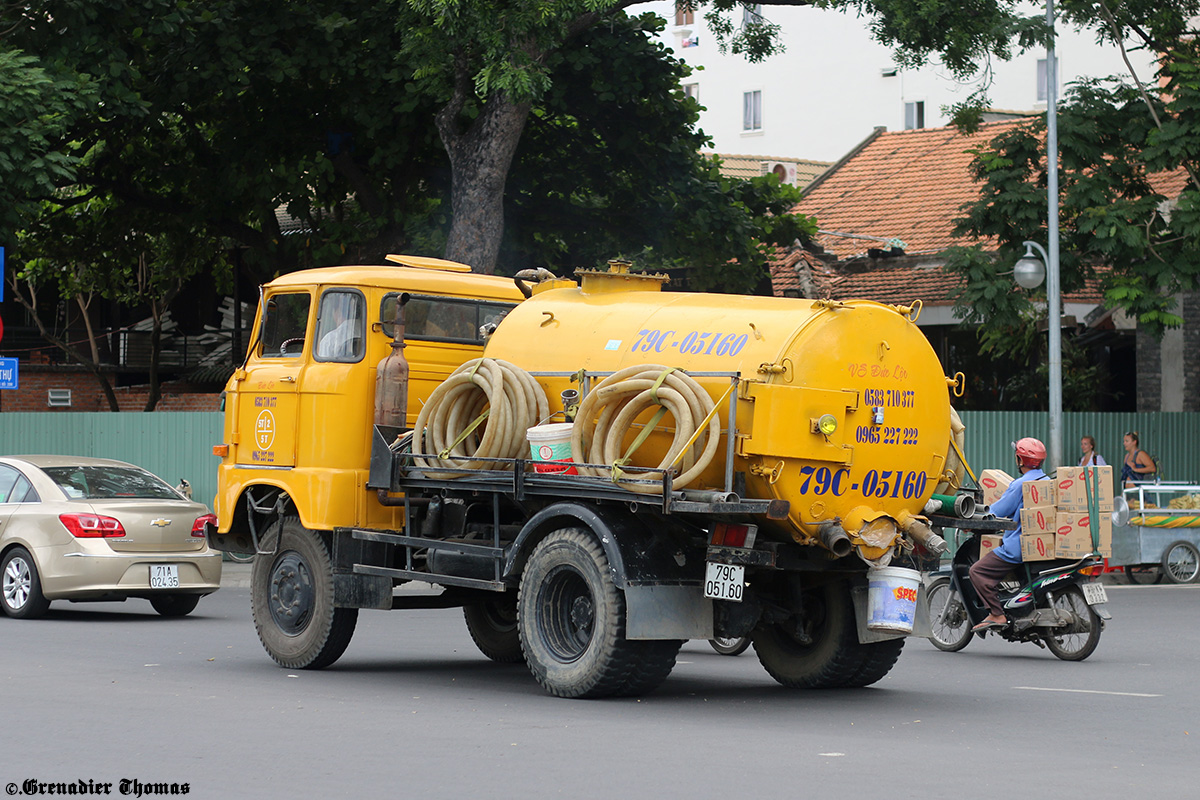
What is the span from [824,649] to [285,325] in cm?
483

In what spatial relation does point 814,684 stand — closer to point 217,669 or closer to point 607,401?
point 607,401

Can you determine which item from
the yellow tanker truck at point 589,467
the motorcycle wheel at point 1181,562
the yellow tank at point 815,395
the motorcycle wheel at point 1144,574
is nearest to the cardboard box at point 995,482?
the yellow tanker truck at point 589,467

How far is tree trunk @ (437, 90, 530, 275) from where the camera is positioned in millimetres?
21062

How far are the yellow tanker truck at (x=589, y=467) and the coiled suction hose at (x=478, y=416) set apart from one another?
0.7 inches

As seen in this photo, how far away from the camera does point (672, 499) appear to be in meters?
9.70

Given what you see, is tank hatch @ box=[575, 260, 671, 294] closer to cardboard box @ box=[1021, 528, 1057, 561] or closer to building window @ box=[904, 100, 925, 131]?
cardboard box @ box=[1021, 528, 1057, 561]

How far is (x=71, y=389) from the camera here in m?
40.0

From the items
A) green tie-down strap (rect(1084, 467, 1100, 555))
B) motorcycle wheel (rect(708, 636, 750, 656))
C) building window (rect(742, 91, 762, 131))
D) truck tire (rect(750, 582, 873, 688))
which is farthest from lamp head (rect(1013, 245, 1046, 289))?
building window (rect(742, 91, 762, 131))

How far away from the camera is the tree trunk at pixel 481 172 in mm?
21062

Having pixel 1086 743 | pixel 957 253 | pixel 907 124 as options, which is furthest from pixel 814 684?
pixel 907 124

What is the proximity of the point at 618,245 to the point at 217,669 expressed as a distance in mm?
16444

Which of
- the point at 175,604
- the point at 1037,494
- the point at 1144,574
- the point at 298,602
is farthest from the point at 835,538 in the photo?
the point at 1144,574

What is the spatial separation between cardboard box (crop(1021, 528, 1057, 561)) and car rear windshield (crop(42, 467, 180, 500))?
817cm

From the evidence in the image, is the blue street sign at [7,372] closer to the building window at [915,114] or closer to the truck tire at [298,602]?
the truck tire at [298,602]
